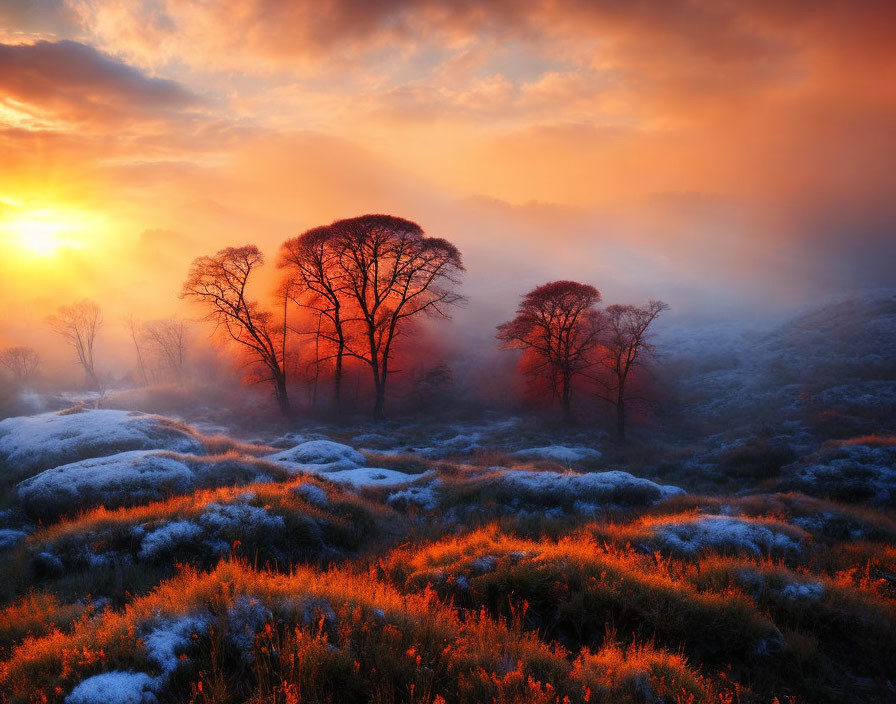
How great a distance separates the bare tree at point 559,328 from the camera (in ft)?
105

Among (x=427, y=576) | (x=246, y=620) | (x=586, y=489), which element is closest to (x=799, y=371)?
(x=586, y=489)

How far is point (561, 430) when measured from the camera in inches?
1243

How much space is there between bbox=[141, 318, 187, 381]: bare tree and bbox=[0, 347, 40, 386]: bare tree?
579 inches

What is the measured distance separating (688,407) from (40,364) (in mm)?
94157

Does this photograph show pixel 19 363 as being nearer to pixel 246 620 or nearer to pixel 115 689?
pixel 246 620

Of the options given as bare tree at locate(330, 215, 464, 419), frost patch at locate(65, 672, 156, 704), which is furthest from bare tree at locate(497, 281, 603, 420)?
frost patch at locate(65, 672, 156, 704)

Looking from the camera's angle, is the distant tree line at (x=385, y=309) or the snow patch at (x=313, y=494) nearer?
the snow patch at (x=313, y=494)

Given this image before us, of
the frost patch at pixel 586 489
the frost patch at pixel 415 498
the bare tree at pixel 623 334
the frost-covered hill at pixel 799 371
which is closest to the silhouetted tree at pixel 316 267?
the bare tree at pixel 623 334

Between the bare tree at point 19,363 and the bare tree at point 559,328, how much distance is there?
224 feet

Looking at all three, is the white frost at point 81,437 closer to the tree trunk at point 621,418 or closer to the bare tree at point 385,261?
the bare tree at point 385,261

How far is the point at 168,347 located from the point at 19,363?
23213 mm

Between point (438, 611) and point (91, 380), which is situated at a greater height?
point (438, 611)

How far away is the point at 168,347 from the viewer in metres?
62.6

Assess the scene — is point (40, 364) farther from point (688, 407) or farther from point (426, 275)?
point (688, 407)
